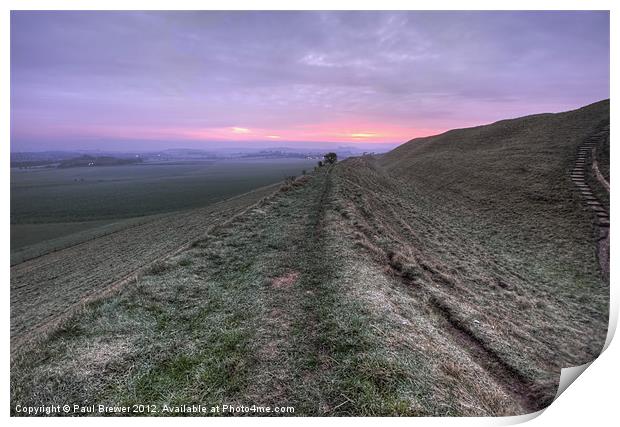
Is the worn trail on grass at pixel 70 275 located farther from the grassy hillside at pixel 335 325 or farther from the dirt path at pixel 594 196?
the dirt path at pixel 594 196

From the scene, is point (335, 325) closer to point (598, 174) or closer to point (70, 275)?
point (70, 275)

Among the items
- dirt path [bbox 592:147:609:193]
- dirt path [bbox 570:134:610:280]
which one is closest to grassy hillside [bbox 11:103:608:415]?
dirt path [bbox 570:134:610:280]

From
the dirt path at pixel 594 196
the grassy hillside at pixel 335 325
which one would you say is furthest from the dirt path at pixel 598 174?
the grassy hillside at pixel 335 325

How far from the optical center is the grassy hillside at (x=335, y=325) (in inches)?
197

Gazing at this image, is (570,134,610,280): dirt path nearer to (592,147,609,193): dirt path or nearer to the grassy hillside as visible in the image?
(592,147,609,193): dirt path

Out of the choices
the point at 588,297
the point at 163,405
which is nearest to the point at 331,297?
the point at 163,405

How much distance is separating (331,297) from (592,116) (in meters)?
46.3

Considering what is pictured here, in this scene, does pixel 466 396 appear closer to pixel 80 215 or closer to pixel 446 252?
pixel 446 252

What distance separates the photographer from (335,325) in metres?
6.29

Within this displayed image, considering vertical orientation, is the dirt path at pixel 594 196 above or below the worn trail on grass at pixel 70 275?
above

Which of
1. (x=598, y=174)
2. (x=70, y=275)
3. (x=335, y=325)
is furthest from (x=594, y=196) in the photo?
(x=70, y=275)

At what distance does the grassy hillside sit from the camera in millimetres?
5004

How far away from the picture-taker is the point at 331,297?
24.5 ft

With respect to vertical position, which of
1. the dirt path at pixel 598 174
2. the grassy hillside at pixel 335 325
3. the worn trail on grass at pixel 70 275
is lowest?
the worn trail on grass at pixel 70 275
